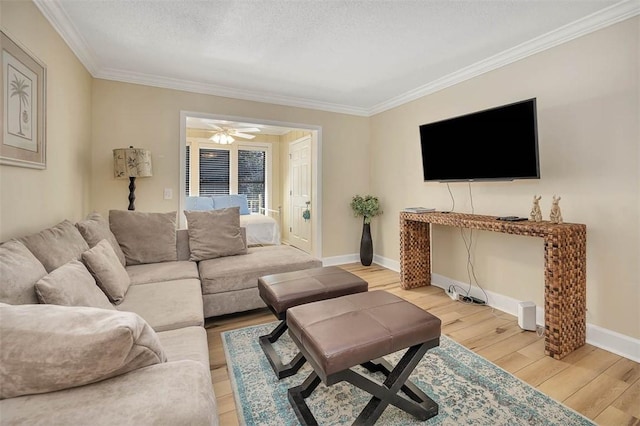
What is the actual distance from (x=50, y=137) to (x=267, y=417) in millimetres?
2483

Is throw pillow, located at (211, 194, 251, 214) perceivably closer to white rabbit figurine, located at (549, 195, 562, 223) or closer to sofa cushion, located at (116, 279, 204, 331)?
sofa cushion, located at (116, 279, 204, 331)

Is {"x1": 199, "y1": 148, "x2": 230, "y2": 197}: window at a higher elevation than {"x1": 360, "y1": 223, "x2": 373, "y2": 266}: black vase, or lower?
higher

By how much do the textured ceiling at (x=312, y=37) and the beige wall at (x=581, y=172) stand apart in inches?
7.5

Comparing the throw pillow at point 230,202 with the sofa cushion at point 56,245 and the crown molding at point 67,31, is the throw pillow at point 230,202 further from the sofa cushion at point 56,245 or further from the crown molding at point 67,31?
the sofa cushion at point 56,245

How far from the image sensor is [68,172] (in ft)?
8.59

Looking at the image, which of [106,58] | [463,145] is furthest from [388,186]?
[106,58]

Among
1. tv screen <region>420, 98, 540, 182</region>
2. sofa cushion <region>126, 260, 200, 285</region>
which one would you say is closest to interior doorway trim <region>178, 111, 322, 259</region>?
sofa cushion <region>126, 260, 200, 285</region>

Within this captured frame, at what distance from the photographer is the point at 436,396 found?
1.71m

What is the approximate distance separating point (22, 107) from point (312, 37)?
208 centimetres

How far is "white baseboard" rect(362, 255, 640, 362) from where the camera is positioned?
212 cm

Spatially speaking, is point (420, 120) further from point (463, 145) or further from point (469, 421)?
point (469, 421)

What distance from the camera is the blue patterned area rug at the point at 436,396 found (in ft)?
5.06

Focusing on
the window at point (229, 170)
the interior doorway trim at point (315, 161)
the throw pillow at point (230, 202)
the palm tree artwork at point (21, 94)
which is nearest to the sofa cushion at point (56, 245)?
the palm tree artwork at point (21, 94)

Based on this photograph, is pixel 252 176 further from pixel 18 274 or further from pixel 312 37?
pixel 18 274
